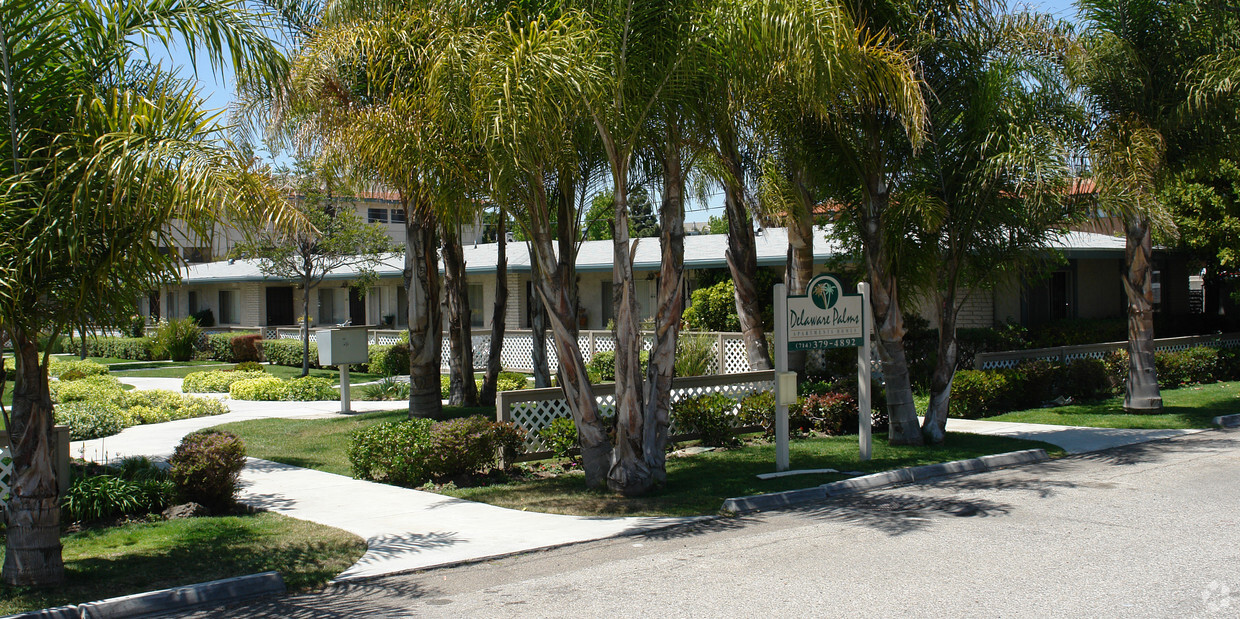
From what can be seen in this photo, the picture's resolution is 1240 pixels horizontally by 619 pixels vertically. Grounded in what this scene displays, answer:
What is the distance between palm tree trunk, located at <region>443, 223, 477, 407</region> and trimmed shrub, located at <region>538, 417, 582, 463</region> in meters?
5.75

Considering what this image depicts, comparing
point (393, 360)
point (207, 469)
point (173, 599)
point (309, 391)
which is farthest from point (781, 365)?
point (393, 360)

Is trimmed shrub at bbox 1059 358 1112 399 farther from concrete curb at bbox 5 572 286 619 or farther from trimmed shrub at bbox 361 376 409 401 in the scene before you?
concrete curb at bbox 5 572 286 619

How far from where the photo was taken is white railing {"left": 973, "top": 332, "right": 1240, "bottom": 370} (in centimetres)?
1841

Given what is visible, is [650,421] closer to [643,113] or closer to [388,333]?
[643,113]

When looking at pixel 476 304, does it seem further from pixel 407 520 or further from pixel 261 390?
pixel 407 520

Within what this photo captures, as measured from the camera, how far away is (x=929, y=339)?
2030cm

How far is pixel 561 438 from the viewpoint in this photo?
12.3 m

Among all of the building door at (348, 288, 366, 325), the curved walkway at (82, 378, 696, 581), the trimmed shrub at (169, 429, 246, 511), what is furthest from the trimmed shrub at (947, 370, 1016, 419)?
the building door at (348, 288, 366, 325)

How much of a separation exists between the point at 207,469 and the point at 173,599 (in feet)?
9.69

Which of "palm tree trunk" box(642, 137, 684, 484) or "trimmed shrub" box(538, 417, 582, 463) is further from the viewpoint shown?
"trimmed shrub" box(538, 417, 582, 463)

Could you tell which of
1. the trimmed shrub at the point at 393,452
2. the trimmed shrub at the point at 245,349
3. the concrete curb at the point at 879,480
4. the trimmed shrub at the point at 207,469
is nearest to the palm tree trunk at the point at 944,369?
the concrete curb at the point at 879,480

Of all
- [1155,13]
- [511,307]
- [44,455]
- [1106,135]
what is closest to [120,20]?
[44,455]

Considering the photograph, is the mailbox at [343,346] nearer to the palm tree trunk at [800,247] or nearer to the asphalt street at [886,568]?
the palm tree trunk at [800,247]

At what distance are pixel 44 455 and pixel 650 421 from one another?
5.86 m
